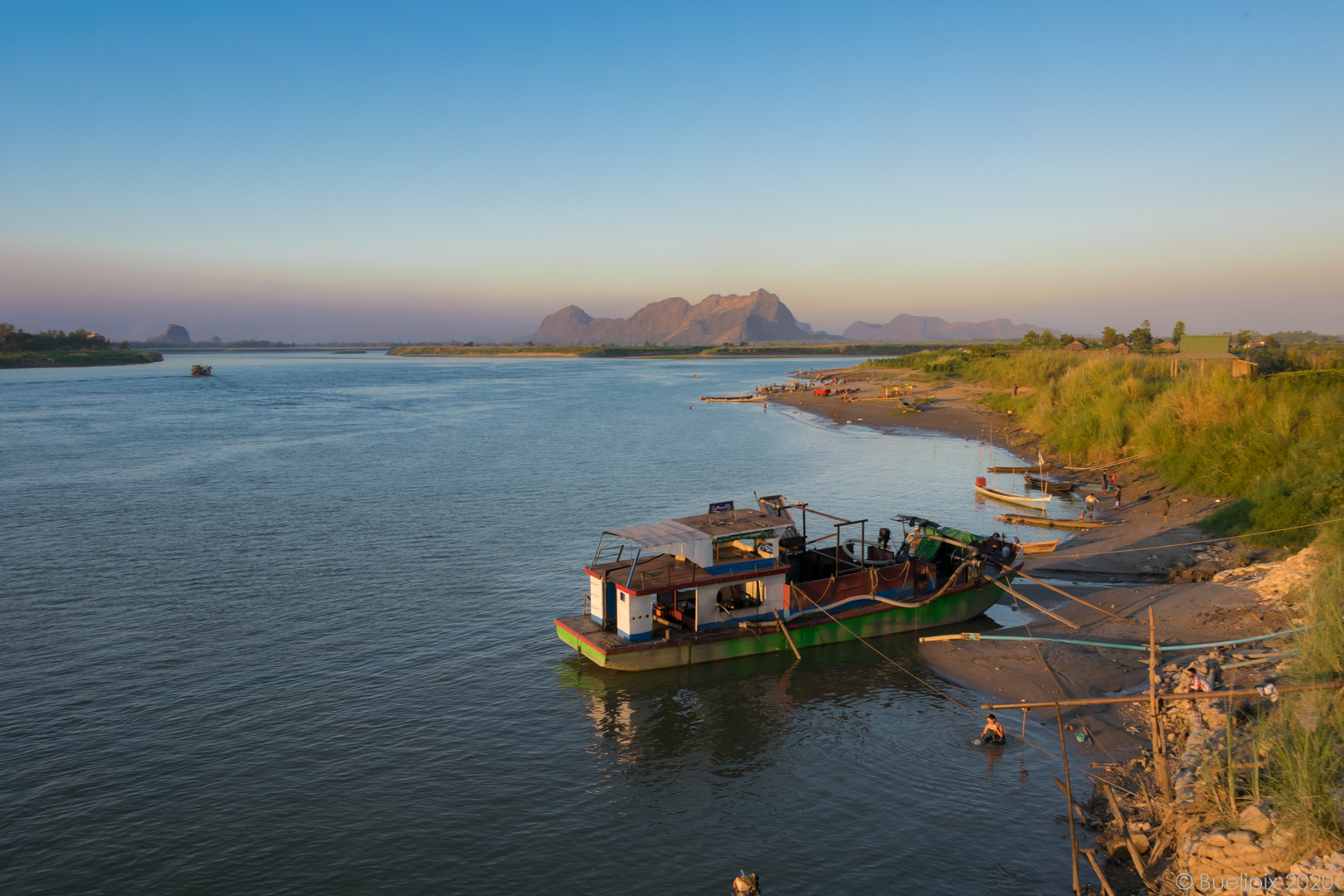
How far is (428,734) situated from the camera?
20.3 m

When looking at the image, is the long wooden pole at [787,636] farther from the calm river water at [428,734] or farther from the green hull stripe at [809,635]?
the calm river water at [428,734]

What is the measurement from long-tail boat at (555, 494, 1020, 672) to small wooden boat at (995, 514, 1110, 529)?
1059 centimetres

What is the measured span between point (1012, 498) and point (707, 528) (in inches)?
1011

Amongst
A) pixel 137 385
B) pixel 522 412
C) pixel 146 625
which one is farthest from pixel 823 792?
pixel 137 385

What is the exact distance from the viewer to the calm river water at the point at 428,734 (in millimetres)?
15430

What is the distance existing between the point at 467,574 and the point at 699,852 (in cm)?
2032

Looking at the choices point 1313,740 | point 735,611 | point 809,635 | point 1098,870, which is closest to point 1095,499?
point 809,635

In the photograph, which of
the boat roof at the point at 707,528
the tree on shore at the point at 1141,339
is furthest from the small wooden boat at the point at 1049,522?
the tree on shore at the point at 1141,339

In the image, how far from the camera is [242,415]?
100 m

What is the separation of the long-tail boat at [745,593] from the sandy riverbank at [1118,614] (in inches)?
79.9

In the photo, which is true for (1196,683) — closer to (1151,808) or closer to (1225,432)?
(1151,808)

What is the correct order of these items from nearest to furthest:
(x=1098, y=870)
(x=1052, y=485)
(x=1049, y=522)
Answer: (x=1098, y=870) < (x=1049, y=522) < (x=1052, y=485)

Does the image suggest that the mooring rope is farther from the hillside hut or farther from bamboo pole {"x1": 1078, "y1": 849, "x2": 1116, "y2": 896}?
the hillside hut

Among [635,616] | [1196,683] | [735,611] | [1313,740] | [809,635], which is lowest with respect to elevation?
[809,635]
